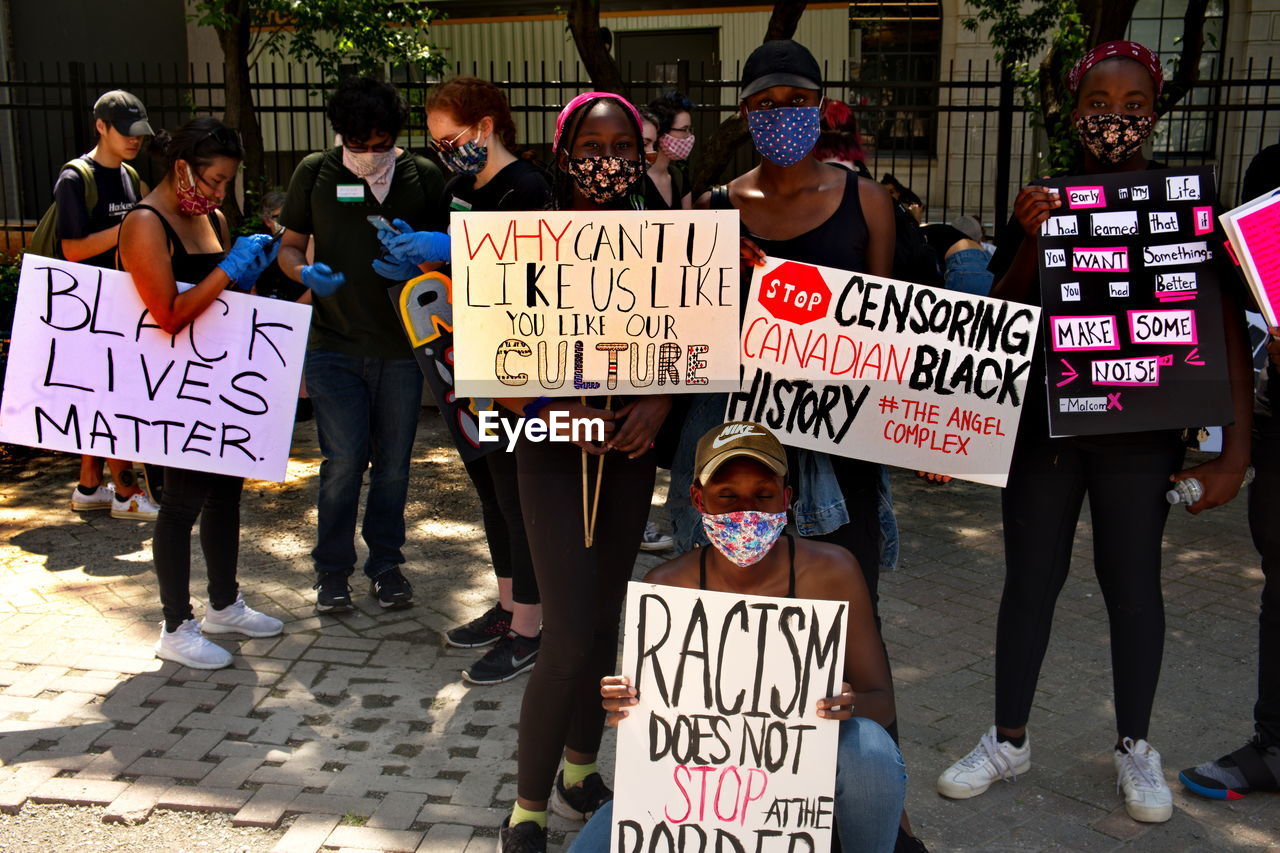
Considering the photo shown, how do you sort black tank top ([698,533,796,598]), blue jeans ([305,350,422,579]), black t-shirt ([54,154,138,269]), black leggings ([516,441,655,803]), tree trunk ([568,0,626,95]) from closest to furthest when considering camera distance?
black tank top ([698,533,796,598])
black leggings ([516,441,655,803])
blue jeans ([305,350,422,579])
black t-shirt ([54,154,138,269])
tree trunk ([568,0,626,95])

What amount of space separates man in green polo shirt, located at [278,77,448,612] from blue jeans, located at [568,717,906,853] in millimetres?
2608

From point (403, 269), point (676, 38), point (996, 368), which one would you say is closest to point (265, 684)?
point (403, 269)

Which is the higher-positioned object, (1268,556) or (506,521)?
(1268,556)

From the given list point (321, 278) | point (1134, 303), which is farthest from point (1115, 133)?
point (321, 278)

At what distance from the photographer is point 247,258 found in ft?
15.1

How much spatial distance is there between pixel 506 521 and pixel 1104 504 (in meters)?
2.14

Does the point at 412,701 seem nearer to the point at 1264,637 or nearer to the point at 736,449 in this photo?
the point at 736,449

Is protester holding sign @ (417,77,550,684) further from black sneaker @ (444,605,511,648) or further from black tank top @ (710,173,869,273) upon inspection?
black tank top @ (710,173,869,273)

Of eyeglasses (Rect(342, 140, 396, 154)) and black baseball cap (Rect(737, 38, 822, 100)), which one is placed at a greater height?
black baseball cap (Rect(737, 38, 822, 100))

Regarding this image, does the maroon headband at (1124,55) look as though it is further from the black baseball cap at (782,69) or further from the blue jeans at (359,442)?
the blue jeans at (359,442)

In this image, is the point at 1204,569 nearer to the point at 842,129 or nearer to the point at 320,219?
the point at 842,129

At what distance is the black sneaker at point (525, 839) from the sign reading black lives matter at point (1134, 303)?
1.81 meters

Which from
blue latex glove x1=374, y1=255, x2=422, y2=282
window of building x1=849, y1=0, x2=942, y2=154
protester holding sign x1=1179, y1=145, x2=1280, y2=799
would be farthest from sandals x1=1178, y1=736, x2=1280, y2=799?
window of building x1=849, y1=0, x2=942, y2=154

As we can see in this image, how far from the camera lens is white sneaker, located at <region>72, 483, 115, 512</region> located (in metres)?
6.78
